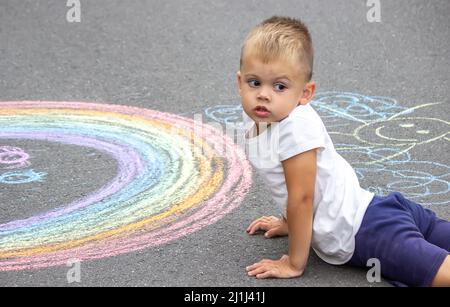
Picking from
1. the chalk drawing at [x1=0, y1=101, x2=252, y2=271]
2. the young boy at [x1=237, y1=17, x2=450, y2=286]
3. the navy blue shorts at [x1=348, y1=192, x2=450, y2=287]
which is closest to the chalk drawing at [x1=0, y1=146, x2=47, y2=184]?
the chalk drawing at [x1=0, y1=101, x2=252, y2=271]

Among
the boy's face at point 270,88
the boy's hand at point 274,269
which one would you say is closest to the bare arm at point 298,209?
the boy's hand at point 274,269

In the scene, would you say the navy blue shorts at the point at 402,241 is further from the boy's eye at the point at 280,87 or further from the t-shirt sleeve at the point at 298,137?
the boy's eye at the point at 280,87

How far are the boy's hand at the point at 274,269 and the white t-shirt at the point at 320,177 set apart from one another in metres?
0.14

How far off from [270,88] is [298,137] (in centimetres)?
21

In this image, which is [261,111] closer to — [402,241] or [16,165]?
[402,241]

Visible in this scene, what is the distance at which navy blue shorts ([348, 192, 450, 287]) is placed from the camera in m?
3.01

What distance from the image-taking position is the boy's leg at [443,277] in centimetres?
296

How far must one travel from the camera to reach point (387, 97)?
527cm

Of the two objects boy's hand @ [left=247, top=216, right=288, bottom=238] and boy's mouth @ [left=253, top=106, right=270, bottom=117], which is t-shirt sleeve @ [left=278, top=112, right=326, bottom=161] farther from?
boy's hand @ [left=247, top=216, right=288, bottom=238]

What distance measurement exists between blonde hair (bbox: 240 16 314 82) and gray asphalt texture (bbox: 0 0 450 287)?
33.0 inches

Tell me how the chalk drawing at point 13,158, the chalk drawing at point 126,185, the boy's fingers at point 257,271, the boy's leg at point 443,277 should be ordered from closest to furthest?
1. the boy's leg at point 443,277
2. the boy's fingers at point 257,271
3. the chalk drawing at point 126,185
4. the chalk drawing at point 13,158

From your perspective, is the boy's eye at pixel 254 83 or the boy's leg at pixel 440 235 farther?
the boy's leg at pixel 440 235

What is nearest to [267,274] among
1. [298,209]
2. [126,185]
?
[298,209]

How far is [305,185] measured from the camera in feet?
10.0
